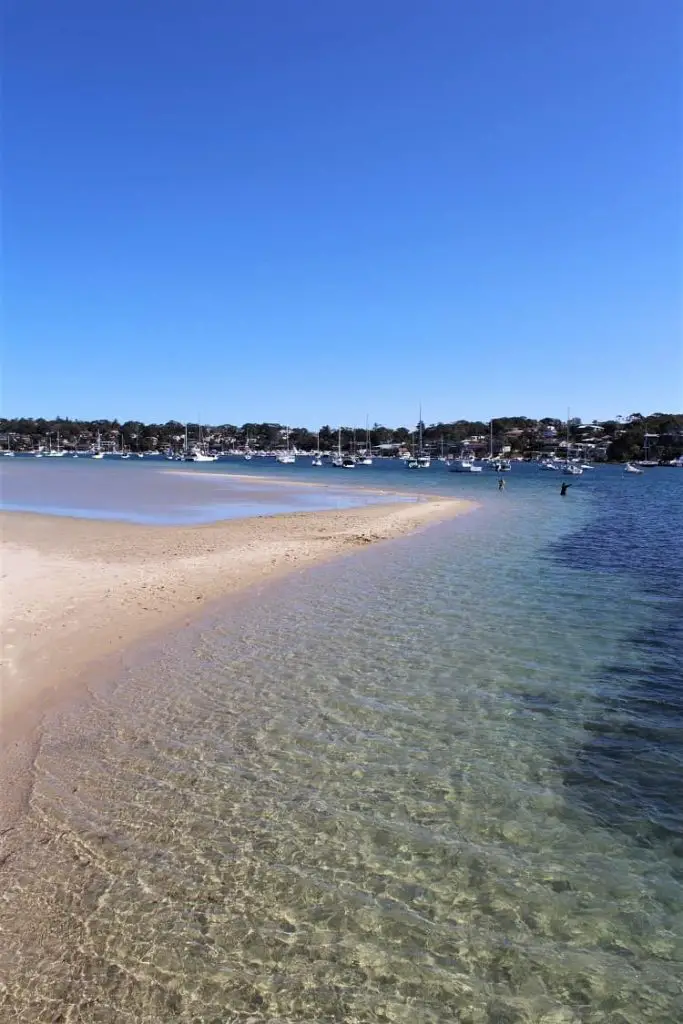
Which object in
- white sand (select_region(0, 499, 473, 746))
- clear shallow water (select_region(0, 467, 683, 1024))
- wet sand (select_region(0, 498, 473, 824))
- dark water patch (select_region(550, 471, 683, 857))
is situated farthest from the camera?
white sand (select_region(0, 499, 473, 746))

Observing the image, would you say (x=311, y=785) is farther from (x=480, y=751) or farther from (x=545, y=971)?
(x=545, y=971)

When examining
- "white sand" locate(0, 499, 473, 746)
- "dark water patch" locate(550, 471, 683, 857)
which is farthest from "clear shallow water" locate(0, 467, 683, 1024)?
"white sand" locate(0, 499, 473, 746)

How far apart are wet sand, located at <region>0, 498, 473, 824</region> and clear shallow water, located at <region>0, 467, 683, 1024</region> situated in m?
0.63

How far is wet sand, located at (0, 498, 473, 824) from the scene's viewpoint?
8.74 metres

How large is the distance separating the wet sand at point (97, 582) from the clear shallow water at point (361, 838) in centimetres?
63

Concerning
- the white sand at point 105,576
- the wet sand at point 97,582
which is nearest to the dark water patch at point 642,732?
the wet sand at point 97,582

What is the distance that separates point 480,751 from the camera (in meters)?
7.44

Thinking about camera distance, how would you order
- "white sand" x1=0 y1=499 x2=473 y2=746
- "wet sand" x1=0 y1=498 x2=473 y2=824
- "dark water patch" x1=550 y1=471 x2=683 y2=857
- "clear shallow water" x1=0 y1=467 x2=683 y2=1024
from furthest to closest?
"white sand" x1=0 y1=499 x2=473 y2=746
"wet sand" x1=0 y1=498 x2=473 y2=824
"dark water patch" x1=550 y1=471 x2=683 y2=857
"clear shallow water" x1=0 y1=467 x2=683 y2=1024

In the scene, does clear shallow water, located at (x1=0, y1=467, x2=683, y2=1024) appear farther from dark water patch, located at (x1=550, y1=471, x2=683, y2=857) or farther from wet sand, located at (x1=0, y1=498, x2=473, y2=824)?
wet sand, located at (x1=0, y1=498, x2=473, y2=824)

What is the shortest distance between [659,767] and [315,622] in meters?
7.23

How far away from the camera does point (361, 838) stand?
18.6 feet

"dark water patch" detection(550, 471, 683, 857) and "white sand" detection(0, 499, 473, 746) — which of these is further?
"white sand" detection(0, 499, 473, 746)

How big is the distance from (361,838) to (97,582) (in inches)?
452

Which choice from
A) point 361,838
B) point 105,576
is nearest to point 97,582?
point 105,576
